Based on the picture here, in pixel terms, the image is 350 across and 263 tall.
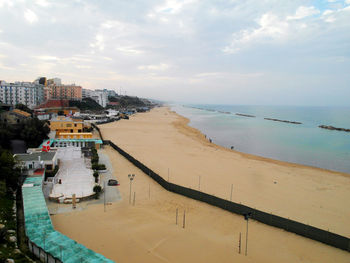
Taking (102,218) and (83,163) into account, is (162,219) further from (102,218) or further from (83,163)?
(83,163)

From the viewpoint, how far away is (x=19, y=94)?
224 ft

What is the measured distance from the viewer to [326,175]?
952 inches

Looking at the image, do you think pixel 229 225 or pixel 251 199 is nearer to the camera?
pixel 229 225

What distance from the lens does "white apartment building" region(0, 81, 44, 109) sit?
64.6 meters

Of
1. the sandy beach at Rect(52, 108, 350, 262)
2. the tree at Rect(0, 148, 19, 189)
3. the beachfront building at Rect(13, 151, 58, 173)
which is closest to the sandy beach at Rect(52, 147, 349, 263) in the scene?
the sandy beach at Rect(52, 108, 350, 262)

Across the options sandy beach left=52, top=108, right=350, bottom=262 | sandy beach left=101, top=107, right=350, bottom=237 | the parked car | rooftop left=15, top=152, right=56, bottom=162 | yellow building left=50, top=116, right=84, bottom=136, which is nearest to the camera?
sandy beach left=52, top=108, right=350, bottom=262

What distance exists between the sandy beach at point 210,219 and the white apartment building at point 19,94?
190 feet

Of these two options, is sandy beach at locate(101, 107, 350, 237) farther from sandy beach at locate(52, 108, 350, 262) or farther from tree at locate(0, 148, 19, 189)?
tree at locate(0, 148, 19, 189)

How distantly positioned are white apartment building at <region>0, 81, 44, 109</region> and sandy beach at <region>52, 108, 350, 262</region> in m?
58.0

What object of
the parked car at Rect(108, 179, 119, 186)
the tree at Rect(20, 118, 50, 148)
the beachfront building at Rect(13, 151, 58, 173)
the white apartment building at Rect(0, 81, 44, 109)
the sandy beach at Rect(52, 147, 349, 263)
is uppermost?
the white apartment building at Rect(0, 81, 44, 109)

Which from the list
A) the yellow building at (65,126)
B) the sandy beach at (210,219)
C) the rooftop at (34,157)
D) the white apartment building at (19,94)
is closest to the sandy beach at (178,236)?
the sandy beach at (210,219)

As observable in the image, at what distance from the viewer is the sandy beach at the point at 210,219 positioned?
35.7ft

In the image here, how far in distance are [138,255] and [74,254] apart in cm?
263

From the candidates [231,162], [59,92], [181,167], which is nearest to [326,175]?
[231,162]
